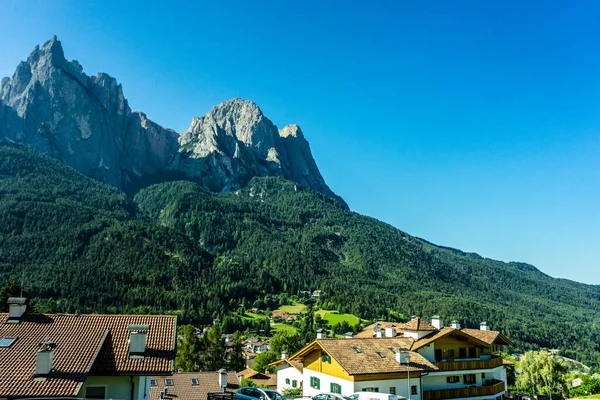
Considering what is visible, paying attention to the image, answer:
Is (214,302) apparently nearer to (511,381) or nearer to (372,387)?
(511,381)

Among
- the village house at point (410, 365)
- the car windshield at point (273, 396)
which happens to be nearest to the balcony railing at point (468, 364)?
the village house at point (410, 365)

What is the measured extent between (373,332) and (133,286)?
137 m

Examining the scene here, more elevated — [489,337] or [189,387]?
[489,337]

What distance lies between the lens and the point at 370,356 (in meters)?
39.7

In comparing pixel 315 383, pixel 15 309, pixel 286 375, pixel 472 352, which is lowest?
pixel 286 375

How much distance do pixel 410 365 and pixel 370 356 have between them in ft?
12.2

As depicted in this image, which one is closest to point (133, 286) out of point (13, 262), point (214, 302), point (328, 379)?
point (214, 302)

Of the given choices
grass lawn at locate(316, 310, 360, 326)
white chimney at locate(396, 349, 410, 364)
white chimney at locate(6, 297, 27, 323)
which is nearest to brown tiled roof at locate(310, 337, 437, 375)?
white chimney at locate(396, 349, 410, 364)

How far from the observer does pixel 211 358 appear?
288 feet

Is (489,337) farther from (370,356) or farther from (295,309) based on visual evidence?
(295,309)

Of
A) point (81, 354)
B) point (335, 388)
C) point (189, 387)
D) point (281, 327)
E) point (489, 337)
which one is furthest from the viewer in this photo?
point (281, 327)

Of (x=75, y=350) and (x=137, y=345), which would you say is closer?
(x=75, y=350)

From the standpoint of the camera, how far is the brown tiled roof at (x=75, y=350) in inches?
862

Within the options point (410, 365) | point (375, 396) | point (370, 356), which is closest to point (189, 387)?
point (370, 356)
